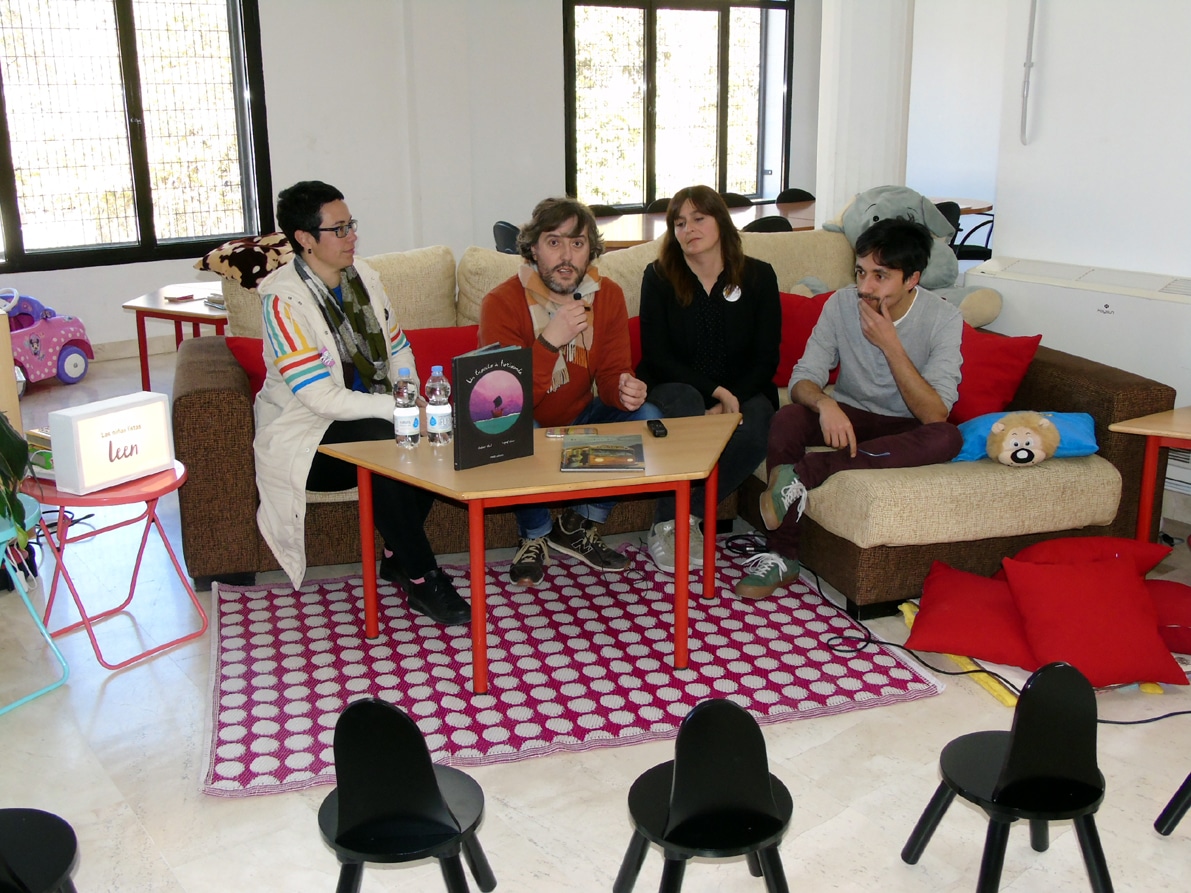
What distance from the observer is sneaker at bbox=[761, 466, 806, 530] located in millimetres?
3137

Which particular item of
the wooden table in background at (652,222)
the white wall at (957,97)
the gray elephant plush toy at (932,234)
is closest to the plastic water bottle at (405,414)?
the gray elephant plush toy at (932,234)

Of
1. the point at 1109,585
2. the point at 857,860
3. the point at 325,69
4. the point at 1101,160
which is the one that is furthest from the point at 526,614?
the point at 325,69

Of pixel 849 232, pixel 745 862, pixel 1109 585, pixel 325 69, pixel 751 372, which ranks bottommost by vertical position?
pixel 745 862

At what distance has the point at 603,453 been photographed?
9.11 feet

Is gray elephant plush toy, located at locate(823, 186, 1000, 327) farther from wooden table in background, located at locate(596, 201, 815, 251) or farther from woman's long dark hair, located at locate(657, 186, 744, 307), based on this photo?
wooden table in background, located at locate(596, 201, 815, 251)

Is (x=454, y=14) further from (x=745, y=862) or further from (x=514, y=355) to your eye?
(x=745, y=862)

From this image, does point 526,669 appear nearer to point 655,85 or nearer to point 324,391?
point 324,391

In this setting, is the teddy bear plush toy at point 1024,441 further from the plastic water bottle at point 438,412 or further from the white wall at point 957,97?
the white wall at point 957,97

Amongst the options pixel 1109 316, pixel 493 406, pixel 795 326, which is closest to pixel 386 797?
pixel 493 406

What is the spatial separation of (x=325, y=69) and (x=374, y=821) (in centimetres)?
599

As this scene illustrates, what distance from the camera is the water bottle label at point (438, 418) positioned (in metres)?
2.87

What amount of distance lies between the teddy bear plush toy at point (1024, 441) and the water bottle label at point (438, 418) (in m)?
1.46

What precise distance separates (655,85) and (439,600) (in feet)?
20.1

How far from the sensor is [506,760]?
8.13 feet
